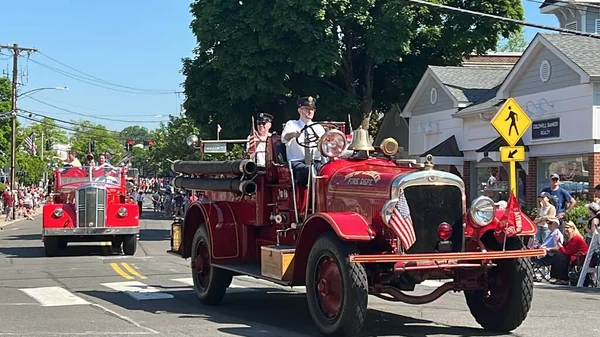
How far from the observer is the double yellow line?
14.9 m

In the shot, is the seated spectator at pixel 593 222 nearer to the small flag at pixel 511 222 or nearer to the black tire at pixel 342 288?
the small flag at pixel 511 222

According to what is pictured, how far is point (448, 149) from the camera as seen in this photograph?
29125mm

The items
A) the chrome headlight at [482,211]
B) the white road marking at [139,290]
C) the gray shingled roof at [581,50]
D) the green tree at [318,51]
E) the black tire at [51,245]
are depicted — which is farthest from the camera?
the green tree at [318,51]

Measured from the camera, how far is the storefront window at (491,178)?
953 inches

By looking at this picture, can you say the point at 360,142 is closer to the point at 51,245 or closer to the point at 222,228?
the point at 222,228

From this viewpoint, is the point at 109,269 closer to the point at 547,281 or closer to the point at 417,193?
the point at 547,281

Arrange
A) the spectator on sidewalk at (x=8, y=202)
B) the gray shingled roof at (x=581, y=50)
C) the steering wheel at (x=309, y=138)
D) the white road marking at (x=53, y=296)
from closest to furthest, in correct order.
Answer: the steering wheel at (x=309, y=138) < the white road marking at (x=53, y=296) < the gray shingled roof at (x=581, y=50) < the spectator on sidewalk at (x=8, y=202)

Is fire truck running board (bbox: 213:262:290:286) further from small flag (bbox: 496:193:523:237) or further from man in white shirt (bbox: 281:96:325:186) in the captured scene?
small flag (bbox: 496:193:523:237)

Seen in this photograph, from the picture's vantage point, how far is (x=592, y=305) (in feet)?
37.8

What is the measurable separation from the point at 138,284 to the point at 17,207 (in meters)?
40.2

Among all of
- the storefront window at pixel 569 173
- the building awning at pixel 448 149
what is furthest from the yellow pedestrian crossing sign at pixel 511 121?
the building awning at pixel 448 149

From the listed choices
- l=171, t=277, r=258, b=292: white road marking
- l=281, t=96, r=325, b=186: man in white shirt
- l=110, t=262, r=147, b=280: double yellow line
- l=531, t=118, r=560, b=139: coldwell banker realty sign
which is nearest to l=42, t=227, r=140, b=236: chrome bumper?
l=110, t=262, r=147, b=280: double yellow line

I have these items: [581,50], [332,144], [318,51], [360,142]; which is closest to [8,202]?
[318,51]

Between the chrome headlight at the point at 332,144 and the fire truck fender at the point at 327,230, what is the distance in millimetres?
880
